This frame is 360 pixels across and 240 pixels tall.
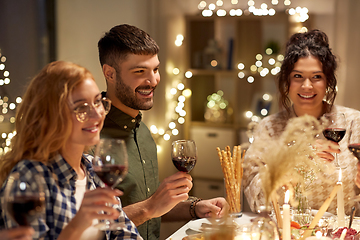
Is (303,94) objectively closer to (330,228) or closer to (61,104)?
(330,228)

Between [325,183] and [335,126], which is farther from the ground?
[335,126]

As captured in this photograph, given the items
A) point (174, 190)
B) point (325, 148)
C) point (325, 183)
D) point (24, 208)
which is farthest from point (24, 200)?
point (325, 183)

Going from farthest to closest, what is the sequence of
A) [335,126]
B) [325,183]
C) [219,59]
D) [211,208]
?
[219,59]
[325,183]
[211,208]
[335,126]

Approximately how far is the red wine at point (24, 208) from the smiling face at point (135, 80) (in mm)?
947

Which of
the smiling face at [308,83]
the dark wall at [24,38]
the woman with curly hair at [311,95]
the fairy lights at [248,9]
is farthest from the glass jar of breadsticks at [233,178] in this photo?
the fairy lights at [248,9]

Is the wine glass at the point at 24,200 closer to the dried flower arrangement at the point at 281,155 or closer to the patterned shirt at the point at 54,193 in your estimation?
the patterned shirt at the point at 54,193

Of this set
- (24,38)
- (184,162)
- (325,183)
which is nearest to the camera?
(184,162)

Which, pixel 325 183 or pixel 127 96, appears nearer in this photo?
pixel 127 96

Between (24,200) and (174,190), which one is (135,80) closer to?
(174,190)

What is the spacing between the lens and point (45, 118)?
46.4 inches

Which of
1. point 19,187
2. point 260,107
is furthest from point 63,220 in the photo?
point 260,107

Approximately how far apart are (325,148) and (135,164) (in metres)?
0.86

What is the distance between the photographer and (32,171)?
1.14 metres

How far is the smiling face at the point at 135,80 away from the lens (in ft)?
5.86
